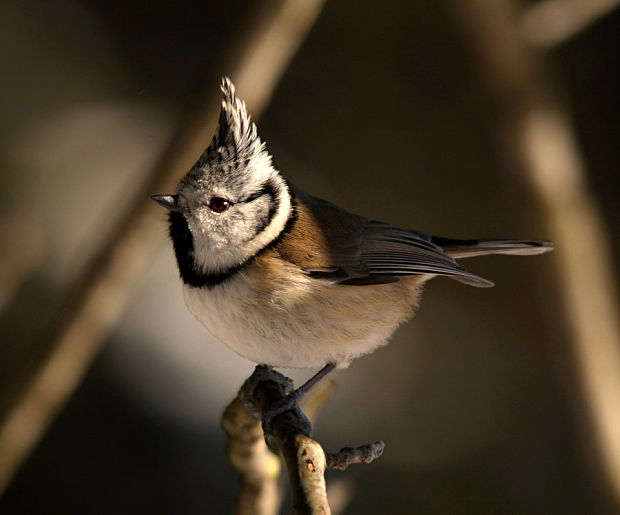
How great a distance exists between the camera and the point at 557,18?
3166 mm

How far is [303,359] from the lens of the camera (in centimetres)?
238

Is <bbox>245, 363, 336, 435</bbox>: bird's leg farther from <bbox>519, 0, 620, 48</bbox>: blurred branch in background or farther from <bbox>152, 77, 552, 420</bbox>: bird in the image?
<bbox>519, 0, 620, 48</bbox>: blurred branch in background

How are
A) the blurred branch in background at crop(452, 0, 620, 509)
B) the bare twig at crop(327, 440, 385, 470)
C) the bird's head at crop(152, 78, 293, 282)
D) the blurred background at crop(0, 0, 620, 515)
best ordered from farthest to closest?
1. the blurred background at crop(0, 0, 620, 515)
2. the blurred branch in background at crop(452, 0, 620, 509)
3. the bird's head at crop(152, 78, 293, 282)
4. the bare twig at crop(327, 440, 385, 470)

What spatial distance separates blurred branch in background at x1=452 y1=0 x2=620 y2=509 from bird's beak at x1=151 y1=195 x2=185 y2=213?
1.41 metres

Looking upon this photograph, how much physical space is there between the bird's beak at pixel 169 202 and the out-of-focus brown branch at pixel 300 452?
55 cm

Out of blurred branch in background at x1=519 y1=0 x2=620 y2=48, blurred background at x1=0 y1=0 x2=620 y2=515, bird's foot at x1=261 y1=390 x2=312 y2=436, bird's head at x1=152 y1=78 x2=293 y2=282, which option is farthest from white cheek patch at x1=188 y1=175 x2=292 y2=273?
blurred branch in background at x1=519 y1=0 x2=620 y2=48

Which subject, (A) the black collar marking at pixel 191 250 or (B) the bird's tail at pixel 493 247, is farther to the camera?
(B) the bird's tail at pixel 493 247

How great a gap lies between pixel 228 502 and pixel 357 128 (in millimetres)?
2095

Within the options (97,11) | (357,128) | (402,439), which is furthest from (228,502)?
(97,11)

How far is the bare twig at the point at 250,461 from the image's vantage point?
2193 mm

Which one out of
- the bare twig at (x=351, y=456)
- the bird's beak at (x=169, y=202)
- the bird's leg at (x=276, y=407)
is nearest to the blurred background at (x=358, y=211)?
the bird's beak at (x=169, y=202)

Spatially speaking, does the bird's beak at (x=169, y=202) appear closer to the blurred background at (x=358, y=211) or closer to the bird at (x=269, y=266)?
the bird at (x=269, y=266)

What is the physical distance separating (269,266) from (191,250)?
9.8 inches

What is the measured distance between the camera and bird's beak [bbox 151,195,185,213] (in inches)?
92.0
